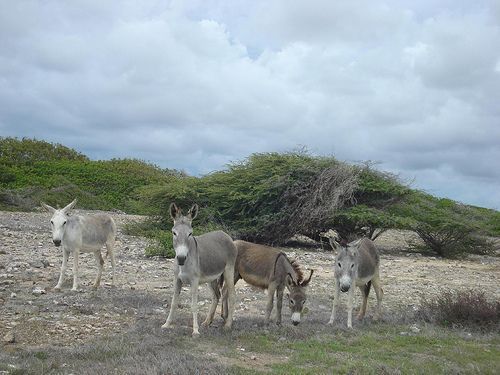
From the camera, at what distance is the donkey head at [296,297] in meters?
10.4

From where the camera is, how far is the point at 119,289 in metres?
12.8

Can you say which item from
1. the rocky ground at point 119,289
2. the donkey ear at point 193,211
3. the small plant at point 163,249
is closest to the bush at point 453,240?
the rocky ground at point 119,289

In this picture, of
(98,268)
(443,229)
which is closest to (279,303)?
(98,268)

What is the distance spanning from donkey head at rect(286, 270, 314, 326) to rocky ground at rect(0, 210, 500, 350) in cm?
107

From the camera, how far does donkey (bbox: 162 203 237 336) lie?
9291mm

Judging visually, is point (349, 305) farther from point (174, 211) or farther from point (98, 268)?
point (98, 268)

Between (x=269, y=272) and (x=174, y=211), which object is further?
(x=269, y=272)

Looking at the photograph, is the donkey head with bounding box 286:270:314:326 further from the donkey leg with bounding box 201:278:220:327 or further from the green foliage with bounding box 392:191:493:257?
the green foliage with bounding box 392:191:493:257

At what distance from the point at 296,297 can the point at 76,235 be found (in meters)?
5.19

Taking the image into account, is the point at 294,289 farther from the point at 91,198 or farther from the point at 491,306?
the point at 91,198

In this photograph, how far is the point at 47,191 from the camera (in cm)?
3341

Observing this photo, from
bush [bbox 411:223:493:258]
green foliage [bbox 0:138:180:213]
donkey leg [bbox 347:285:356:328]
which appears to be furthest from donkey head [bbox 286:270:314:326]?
green foliage [bbox 0:138:180:213]

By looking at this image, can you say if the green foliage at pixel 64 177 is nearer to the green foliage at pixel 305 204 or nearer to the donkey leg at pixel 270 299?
the green foliage at pixel 305 204

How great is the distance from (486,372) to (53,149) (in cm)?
4631
